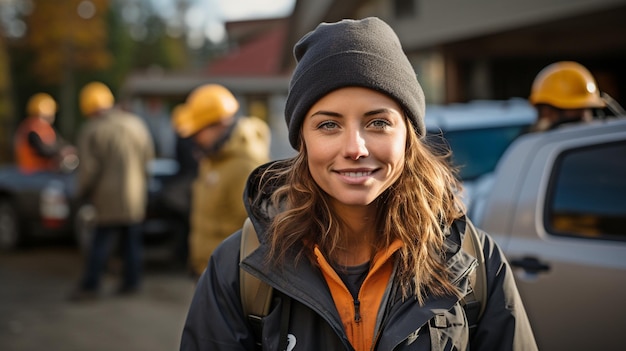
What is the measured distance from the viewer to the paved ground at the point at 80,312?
239 inches

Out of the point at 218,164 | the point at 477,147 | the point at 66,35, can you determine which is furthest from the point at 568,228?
the point at 66,35

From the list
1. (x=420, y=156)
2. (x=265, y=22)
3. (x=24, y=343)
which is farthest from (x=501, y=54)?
(x=265, y=22)

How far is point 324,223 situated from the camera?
2.06m

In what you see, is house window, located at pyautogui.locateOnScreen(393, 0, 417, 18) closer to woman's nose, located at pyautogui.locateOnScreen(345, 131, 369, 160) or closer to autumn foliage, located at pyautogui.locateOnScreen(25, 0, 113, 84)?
woman's nose, located at pyautogui.locateOnScreen(345, 131, 369, 160)

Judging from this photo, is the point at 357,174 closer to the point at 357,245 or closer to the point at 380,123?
the point at 380,123

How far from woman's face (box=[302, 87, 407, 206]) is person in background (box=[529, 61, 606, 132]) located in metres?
3.20

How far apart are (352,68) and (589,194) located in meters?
2.10

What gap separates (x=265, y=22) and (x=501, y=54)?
89.4 ft

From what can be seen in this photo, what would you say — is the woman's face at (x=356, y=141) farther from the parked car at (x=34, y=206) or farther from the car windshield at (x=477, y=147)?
the parked car at (x=34, y=206)

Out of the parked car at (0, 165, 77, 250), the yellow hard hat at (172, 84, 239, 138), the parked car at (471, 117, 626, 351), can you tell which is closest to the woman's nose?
the parked car at (471, 117, 626, 351)

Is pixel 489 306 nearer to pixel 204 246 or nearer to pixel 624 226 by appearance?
pixel 624 226

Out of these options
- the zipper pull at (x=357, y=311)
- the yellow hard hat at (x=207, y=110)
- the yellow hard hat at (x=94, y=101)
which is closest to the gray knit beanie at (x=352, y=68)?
the zipper pull at (x=357, y=311)

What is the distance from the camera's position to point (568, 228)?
3.60 meters

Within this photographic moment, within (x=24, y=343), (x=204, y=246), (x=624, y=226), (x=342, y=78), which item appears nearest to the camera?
(x=342, y=78)
